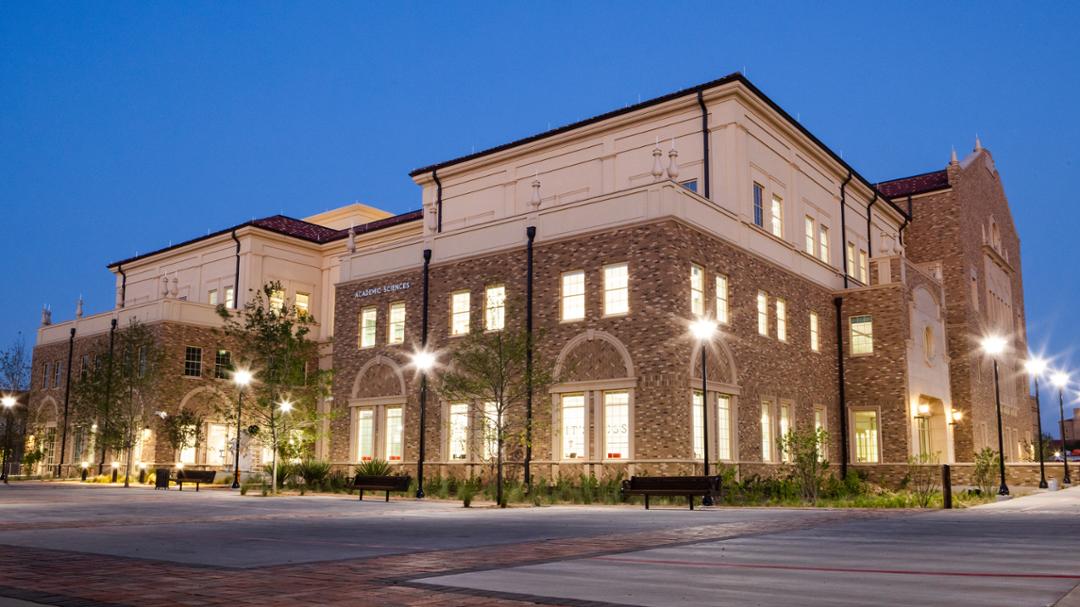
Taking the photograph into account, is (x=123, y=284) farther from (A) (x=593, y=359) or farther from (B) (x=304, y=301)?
(A) (x=593, y=359)

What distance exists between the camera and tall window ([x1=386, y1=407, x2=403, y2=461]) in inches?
1400

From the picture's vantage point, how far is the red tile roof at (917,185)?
161ft

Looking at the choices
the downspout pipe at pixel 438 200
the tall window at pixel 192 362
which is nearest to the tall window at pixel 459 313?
the downspout pipe at pixel 438 200

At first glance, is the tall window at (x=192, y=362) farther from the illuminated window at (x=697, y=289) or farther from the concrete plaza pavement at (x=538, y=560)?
the illuminated window at (x=697, y=289)

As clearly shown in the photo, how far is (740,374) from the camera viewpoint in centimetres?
3117

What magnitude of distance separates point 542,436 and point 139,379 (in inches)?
907

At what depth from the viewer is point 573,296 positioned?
31031mm

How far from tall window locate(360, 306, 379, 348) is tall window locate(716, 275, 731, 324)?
46.7ft

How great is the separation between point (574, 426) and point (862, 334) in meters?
15.2

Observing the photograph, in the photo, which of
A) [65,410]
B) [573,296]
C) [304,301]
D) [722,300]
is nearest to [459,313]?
[573,296]

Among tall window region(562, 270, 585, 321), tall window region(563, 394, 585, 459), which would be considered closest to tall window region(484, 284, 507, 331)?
tall window region(562, 270, 585, 321)

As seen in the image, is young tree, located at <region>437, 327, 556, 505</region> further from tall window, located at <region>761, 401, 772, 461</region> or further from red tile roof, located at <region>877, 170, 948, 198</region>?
red tile roof, located at <region>877, 170, 948, 198</region>

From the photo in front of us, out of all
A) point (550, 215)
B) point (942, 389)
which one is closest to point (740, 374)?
point (550, 215)

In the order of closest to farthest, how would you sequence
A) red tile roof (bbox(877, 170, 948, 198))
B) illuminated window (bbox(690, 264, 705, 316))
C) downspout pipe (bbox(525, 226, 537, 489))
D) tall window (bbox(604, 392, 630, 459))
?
1. downspout pipe (bbox(525, 226, 537, 489))
2. tall window (bbox(604, 392, 630, 459))
3. illuminated window (bbox(690, 264, 705, 316))
4. red tile roof (bbox(877, 170, 948, 198))
